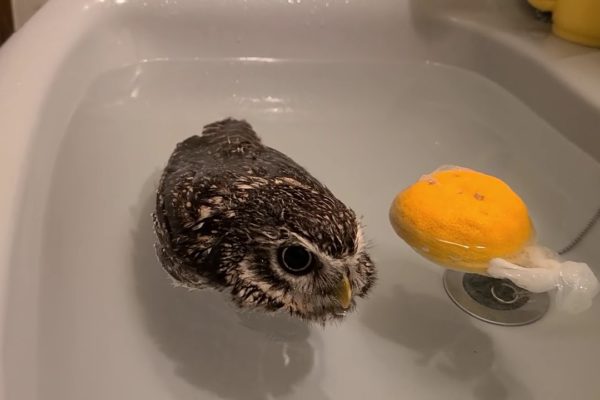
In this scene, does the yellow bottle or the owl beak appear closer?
the owl beak

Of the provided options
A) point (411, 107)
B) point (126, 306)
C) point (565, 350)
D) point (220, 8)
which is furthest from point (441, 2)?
point (126, 306)

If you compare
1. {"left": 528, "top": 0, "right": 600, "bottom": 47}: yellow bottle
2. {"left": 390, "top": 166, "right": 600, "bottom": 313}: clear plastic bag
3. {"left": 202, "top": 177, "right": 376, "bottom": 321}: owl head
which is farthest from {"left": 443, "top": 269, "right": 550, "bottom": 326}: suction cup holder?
{"left": 528, "top": 0, "right": 600, "bottom": 47}: yellow bottle

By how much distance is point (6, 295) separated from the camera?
560 mm

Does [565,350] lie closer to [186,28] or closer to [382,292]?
[382,292]

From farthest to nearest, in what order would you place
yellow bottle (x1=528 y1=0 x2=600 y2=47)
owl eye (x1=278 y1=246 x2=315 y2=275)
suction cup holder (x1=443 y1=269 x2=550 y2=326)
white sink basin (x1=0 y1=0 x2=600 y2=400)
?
1. yellow bottle (x1=528 y1=0 x2=600 y2=47)
2. suction cup holder (x1=443 y1=269 x2=550 y2=326)
3. white sink basin (x1=0 y1=0 x2=600 y2=400)
4. owl eye (x1=278 y1=246 x2=315 y2=275)

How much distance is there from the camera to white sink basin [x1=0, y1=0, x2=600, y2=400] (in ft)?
2.45

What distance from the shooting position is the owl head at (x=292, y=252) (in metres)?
0.62

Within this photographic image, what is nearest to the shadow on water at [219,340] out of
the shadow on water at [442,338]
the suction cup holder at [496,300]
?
the shadow on water at [442,338]

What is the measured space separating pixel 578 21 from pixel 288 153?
52cm

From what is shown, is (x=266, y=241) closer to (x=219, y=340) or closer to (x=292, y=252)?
(x=292, y=252)

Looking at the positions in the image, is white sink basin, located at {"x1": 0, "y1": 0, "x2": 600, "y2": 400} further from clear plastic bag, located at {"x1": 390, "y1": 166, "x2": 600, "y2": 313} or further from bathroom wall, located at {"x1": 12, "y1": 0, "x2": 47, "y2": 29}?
bathroom wall, located at {"x1": 12, "y1": 0, "x2": 47, "y2": 29}

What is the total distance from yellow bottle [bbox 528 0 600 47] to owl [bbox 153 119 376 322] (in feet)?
1.99

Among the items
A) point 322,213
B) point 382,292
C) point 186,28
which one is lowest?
point 382,292

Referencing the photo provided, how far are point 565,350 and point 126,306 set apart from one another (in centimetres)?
56
